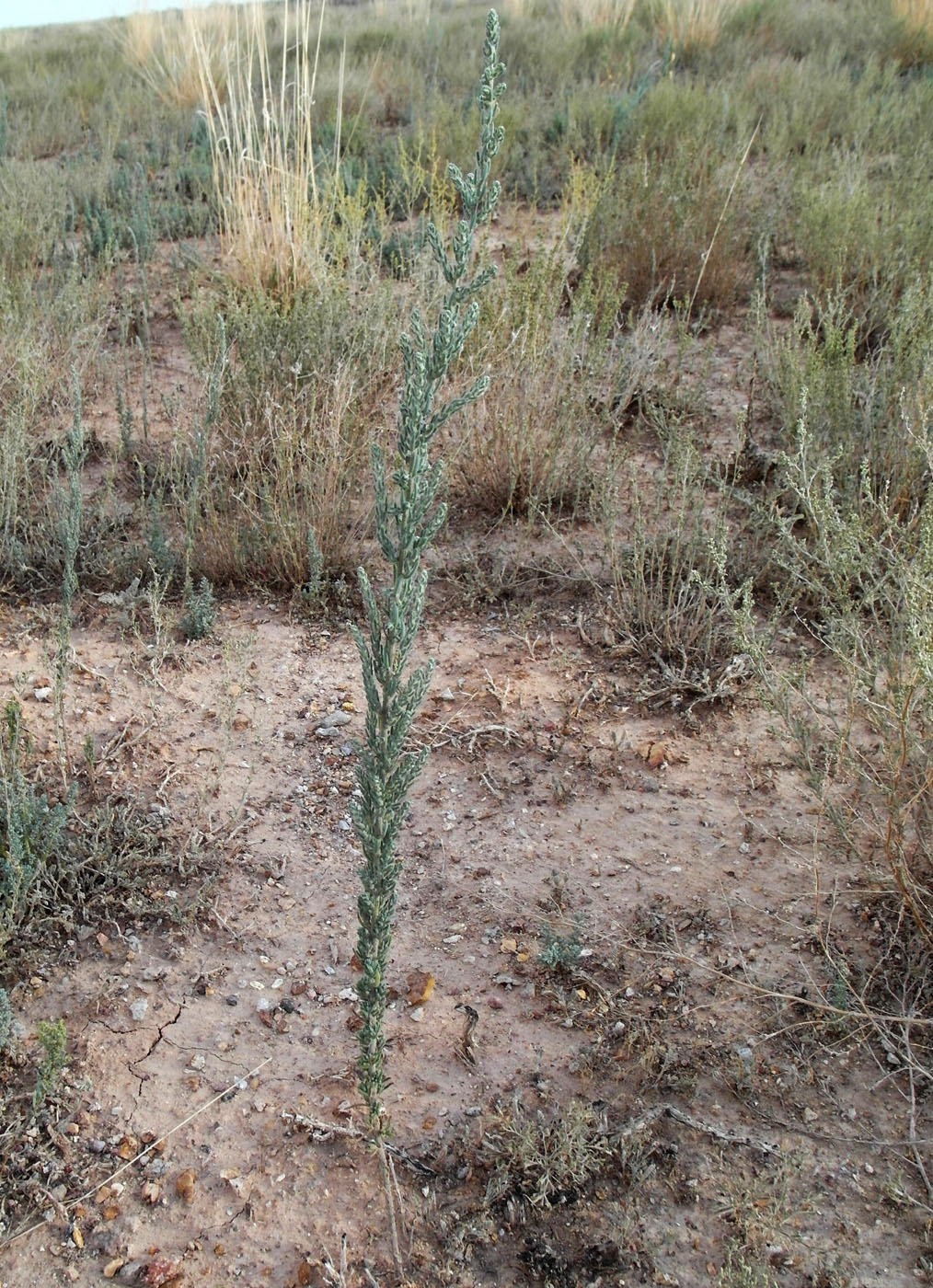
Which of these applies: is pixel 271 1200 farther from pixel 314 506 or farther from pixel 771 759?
pixel 314 506

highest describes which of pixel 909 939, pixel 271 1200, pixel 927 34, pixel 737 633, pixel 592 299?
pixel 927 34

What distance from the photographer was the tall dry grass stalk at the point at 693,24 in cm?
874

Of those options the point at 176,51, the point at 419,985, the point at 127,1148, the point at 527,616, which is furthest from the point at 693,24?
the point at 127,1148

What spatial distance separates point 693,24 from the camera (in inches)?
346

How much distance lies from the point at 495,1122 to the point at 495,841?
2.49ft

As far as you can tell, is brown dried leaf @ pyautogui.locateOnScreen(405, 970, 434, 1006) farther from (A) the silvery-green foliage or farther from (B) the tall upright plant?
(A) the silvery-green foliage

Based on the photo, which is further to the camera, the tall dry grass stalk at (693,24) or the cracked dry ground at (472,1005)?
the tall dry grass stalk at (693,24)

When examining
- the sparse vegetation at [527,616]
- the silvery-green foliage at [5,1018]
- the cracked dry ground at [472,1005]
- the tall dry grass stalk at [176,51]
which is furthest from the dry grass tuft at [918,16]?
the silvery-green foliage at [5,1018]

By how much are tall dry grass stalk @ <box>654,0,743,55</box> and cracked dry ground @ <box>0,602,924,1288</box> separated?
7.81 m

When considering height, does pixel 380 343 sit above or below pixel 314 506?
above

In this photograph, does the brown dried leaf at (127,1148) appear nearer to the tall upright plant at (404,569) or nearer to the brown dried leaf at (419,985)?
the tall upright plant at (404,569)

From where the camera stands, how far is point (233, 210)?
4867 millimetres

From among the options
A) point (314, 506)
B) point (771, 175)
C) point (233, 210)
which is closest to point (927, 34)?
point (771, 175)

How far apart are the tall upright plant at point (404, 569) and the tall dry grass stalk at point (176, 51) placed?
5927 millimetres
